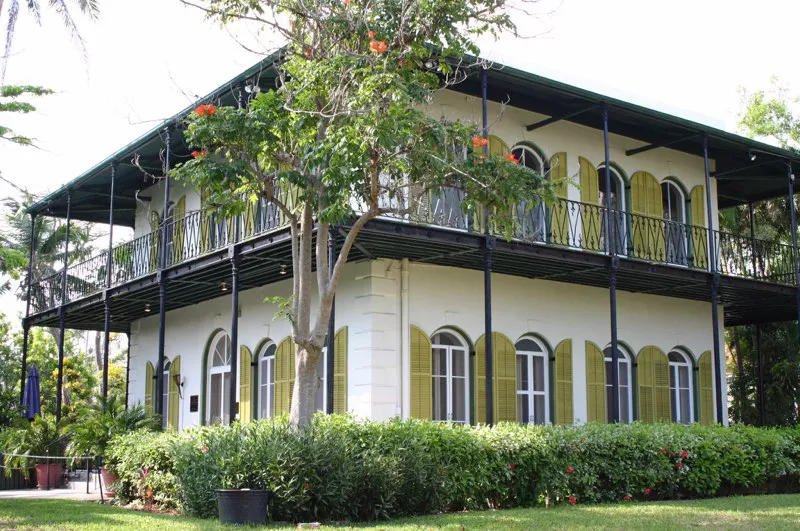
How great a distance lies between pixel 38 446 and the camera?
52.6ft

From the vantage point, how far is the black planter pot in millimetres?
8891

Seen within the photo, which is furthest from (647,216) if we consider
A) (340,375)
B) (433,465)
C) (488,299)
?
(433,465)

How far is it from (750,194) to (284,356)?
11132mm

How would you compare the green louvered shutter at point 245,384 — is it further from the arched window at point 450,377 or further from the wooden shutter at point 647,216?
the wooden shutter at point 647,216

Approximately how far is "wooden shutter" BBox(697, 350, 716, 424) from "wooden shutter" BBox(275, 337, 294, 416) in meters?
8.06

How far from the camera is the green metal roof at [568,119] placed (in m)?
13.9

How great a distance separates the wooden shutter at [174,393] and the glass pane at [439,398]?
655cm

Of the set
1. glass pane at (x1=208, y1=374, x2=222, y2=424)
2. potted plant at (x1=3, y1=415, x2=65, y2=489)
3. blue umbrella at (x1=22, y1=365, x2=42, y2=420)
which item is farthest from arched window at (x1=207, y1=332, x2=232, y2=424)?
blue umbrella at (x1=22, y1=365, x2=42, y2=420)

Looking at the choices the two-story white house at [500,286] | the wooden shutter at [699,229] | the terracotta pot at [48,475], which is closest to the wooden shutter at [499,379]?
the two-story white house at [500,286]

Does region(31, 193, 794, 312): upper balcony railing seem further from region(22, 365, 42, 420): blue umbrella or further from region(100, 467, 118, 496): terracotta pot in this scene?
region(100, 467, 118, 496): terracotta pot

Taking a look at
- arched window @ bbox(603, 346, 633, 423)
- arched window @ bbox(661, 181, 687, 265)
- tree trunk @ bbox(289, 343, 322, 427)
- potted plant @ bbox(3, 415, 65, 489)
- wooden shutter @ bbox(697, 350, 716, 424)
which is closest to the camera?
tree trunk @ bbox(289, 343, 322, 427)

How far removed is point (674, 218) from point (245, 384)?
8802mm

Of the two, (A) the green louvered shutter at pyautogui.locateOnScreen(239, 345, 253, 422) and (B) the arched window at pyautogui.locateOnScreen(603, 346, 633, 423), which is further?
(B) the arched window at pyautogui.locateOnScreen(603, 346, 633, 423)

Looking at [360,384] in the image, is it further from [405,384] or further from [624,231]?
[624,231]
